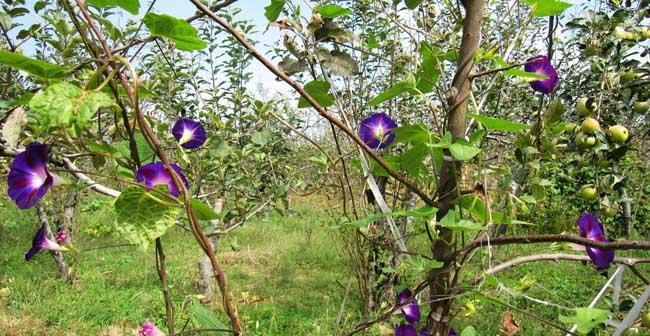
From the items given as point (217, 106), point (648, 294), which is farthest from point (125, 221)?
point (217, 106)

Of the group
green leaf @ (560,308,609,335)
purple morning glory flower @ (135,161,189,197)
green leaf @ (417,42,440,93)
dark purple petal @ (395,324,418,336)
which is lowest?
dark purple petal @ (395,324,418,336)

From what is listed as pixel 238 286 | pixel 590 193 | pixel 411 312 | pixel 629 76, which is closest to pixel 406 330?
pixel 411 312

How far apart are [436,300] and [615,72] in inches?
40.3

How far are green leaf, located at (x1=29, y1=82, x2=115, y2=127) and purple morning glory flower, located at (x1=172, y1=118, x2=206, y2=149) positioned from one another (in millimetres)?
355

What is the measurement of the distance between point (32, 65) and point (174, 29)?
14 centimetres

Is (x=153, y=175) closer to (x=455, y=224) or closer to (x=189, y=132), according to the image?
(x=189, y=132)

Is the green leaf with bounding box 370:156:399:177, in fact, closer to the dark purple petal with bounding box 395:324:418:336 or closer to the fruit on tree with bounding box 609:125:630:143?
the dark purple petal with bounding box 395:324:418:336

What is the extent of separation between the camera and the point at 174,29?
51cm

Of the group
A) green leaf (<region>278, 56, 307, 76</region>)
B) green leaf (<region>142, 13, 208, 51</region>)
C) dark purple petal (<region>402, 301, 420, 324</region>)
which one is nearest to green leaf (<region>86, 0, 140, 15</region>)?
green leaf (<region>142, 13, 208, 51</region>)

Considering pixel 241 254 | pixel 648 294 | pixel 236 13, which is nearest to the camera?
pixel 648 294

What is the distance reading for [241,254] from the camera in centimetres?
479

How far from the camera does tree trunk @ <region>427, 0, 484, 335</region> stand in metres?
0.75

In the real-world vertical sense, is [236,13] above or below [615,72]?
above

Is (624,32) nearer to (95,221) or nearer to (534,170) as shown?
(534,170)
